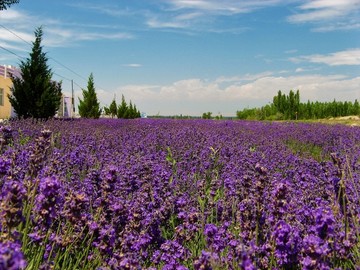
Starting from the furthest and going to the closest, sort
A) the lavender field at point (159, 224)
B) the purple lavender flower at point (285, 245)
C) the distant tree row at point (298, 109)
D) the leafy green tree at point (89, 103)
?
the distant tree row at point (298, 109) < the leafy green tree at point (89, 103) < the purple lavender flower at point (285, 245) < the lavender field at point (159, 224)

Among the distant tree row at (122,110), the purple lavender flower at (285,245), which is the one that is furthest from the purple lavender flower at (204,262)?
the distant tree row at (122,110)

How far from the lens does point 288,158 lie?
6.86 m

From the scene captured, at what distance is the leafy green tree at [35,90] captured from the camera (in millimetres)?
19656

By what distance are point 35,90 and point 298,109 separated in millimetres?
32400

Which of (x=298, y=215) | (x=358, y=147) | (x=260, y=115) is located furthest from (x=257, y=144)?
(x=260, y=115)

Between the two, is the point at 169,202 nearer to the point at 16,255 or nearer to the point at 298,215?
the point at 298,215

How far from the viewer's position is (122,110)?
3800cm

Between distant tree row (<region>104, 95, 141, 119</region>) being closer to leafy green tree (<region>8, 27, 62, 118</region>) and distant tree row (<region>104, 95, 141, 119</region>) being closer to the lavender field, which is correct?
leafy green tree (<region>8, 27, 62, 118</region>)

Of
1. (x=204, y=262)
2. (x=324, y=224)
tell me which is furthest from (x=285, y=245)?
(x=204, y=262)

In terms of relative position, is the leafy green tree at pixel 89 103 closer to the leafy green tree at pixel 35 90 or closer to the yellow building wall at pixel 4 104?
the yellow building wall at pixel 4 104

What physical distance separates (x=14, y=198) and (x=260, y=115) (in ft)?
152

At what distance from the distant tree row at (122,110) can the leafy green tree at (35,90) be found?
17.1 metres

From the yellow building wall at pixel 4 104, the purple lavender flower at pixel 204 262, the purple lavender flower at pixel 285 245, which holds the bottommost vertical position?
the purple lavender flower at pixel 285 245

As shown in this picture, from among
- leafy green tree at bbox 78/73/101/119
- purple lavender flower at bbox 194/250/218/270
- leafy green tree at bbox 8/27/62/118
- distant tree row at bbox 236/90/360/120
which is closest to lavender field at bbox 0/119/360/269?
purple lavender flower at bbox 194/250/218/270
